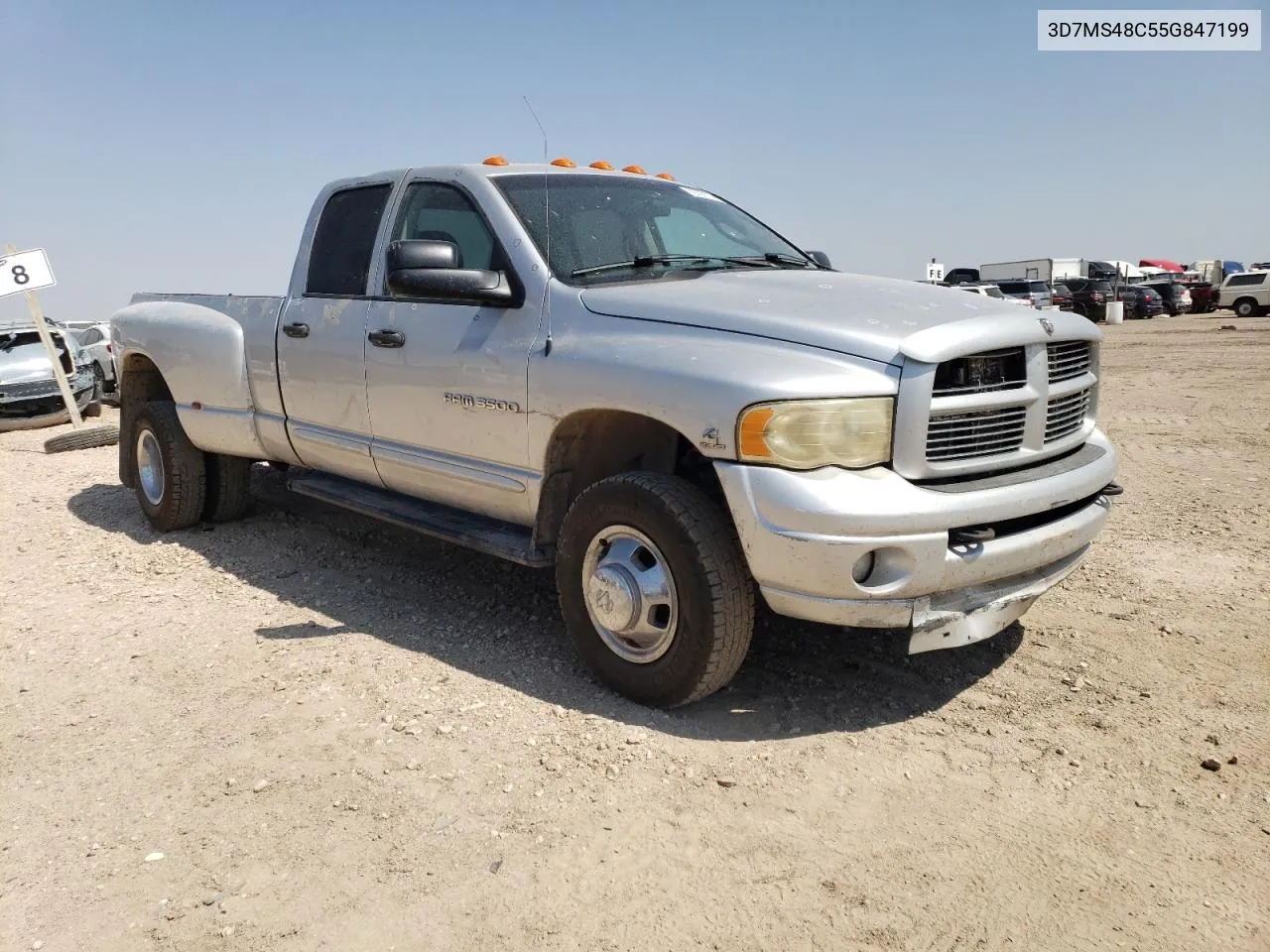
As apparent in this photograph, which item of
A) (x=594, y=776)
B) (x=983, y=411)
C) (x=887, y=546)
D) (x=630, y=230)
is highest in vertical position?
(x=630, y=230)

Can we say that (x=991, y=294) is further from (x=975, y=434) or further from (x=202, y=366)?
(x=975, y=434)

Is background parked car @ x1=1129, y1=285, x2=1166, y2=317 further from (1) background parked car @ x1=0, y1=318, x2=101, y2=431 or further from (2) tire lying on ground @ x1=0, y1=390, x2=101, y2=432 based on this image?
(2) tire lying on ground @ x1=0, y1=390, x2=101, y2=432

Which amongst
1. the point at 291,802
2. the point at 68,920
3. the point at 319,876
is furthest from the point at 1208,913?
the point at 68,920

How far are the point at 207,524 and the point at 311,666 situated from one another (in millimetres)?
2646

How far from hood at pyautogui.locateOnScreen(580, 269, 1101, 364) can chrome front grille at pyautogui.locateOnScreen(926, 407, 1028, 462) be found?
23 cm

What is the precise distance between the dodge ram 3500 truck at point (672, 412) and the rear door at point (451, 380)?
1 cm

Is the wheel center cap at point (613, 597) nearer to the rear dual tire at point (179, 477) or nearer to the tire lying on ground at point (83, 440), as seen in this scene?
the rear dual tire at point (179, 477)

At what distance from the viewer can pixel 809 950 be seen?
236 cm

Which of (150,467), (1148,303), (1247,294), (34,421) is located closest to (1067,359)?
(150,467)

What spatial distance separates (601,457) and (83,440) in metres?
8.08

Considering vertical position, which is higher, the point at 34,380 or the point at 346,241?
the point at 346,241

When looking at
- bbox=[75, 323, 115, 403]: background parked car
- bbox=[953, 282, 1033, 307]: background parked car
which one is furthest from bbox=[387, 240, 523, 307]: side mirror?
bbox=[75, 323, 115, 403]: background parked car

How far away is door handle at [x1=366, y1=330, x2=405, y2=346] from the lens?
14.2 feet

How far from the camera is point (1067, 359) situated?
374 centimetres
